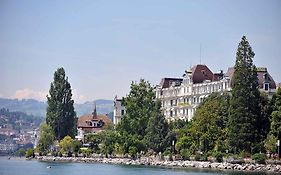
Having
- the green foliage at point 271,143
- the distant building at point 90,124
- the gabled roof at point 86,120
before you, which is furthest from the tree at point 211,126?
the gabled roof at point 86,120

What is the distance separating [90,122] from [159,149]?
52239 mm

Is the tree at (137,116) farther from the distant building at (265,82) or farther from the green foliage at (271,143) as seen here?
the green foliage at (271,143)

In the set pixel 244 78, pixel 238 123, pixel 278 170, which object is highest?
pixel 244 78

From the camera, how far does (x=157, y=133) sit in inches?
3282

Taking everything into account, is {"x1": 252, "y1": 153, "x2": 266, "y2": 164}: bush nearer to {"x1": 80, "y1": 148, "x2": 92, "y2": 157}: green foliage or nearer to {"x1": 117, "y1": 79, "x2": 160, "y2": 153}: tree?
{"x1": 117, "y1": 79, "x2": 160, "y2": 153}: tree

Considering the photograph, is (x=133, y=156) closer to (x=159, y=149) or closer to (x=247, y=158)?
(x=159, y=149)

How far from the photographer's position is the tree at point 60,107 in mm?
99625

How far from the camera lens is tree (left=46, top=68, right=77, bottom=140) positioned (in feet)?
327

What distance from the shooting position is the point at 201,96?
3880 inches

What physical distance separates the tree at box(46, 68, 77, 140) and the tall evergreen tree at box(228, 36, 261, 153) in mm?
36898

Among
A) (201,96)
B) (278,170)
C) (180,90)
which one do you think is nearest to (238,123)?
(278,170)

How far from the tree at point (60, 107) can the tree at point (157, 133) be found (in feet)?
63.5

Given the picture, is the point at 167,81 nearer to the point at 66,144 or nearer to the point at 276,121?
the point at 66,144

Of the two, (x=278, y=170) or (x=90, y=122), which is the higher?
(x=90, y=122)
